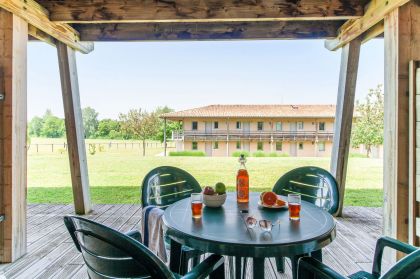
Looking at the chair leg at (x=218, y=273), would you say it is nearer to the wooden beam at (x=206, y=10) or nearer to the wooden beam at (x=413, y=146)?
the wooden beam at (x=413, y=146)

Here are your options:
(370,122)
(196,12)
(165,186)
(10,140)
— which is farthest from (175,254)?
(370,122)

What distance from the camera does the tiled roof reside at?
26.8 ft

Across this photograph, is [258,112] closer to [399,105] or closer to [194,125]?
[194,125]

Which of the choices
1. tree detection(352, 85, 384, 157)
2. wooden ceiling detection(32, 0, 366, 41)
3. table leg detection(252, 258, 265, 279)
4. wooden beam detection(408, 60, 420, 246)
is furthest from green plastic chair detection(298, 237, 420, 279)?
tree detection(352, 85, 384, 157)

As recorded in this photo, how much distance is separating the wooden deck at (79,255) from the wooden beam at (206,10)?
7.80ft

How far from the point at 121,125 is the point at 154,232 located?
744 cm

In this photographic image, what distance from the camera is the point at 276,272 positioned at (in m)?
2.14

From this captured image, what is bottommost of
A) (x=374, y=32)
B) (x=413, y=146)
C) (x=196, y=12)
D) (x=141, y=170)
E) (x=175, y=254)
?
(x=141, y=170)

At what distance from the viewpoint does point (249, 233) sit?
118 cm

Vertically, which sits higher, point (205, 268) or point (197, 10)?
point (197, 10)

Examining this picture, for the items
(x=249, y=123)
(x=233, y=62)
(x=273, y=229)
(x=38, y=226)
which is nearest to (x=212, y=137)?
(x=249, y=123)

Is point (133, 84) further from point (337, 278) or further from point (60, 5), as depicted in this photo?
point (337, 278)

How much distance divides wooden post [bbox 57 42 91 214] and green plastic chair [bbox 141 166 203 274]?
2.01 m

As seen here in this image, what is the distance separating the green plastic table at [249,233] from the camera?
107cm
